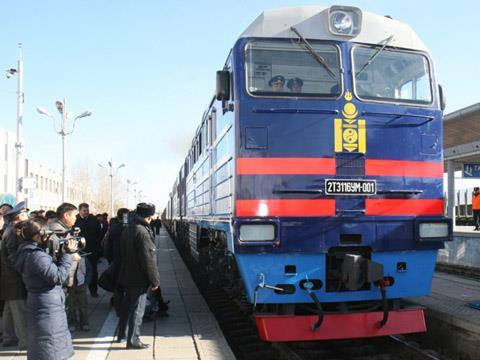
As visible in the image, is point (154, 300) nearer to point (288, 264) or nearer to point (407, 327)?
point (288, 264)

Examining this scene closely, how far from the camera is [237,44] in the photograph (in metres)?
6.18

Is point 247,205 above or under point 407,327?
above

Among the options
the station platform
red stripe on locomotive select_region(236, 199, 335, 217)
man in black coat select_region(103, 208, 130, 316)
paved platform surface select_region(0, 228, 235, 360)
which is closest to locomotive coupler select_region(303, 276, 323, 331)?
red stripe on locomotive select_region(236, 199, 335, 217)

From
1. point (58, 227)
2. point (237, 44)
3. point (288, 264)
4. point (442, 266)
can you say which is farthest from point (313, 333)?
point (442, 266)

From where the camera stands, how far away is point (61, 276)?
4.47 metres

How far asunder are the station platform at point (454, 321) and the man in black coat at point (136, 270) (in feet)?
12.3

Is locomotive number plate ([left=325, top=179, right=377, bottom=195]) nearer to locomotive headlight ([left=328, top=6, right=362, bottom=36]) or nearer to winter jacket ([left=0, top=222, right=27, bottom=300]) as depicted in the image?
locomotive headlight ([left=328, top=6, right=362, bottom=36])

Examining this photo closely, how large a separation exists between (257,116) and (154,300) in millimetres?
3220

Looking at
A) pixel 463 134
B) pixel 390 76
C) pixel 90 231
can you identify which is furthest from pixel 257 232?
pixel 463 134

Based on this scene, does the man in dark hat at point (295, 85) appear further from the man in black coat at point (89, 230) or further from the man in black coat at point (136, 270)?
the man in black coat at point (89, 230)

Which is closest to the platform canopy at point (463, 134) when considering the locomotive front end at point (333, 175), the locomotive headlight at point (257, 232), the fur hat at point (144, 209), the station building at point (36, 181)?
the locomotive front end at point (333, 175)

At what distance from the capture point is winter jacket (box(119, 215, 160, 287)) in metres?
6.23

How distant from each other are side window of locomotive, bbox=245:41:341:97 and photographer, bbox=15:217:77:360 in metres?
2.86

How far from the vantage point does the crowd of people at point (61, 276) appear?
4.42 m
